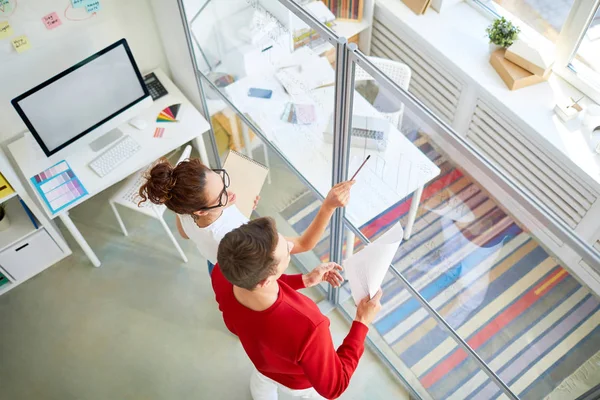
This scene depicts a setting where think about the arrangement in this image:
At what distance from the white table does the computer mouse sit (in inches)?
19.9

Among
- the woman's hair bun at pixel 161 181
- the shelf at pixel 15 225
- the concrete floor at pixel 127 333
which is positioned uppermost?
the woman's hair bun at pixel 161 181

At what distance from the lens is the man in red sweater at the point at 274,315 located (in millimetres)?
1405

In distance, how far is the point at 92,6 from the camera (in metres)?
2.73

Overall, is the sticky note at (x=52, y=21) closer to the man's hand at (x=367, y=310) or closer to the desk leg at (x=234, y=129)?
the desk leg at (x=234, y=129)

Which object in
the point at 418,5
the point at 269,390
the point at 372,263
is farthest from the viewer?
the point at 418,5

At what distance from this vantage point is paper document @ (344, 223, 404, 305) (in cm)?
163

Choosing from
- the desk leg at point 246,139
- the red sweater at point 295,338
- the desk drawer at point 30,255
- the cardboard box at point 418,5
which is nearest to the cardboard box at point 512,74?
the cardboard box at point 418,5

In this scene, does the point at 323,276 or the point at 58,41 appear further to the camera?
the point at 58,41

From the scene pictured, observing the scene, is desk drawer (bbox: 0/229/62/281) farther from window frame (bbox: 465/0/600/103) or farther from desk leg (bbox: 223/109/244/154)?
window frame (bbox: 465/0/600/103)

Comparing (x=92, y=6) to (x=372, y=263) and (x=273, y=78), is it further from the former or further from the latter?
(x=372, y=263)

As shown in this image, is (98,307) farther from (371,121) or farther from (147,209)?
(371,121)

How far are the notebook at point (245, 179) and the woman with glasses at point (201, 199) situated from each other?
43cm

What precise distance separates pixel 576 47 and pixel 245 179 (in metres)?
1.80

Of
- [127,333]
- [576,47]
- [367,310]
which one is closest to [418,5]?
[576,47]
